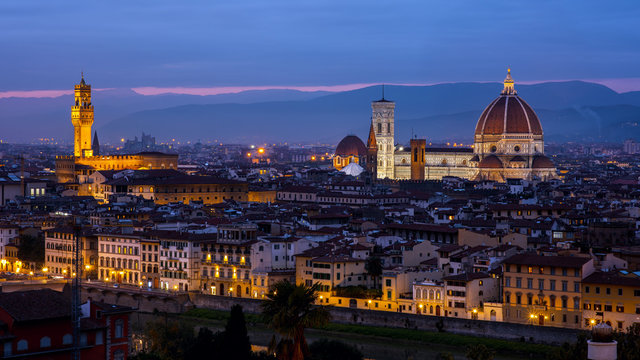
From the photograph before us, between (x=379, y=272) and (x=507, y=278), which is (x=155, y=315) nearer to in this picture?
(x=379, y=272)

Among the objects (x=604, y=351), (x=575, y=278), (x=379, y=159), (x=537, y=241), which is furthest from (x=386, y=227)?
(x=379, y=159)

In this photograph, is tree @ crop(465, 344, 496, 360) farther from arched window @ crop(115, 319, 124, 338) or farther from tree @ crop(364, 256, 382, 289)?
tree @ crop(364, 256, 382, 289)

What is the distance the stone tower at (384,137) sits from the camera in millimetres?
131750

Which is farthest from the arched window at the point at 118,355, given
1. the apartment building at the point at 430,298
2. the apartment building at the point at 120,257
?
the apartment building at the point at 120,257

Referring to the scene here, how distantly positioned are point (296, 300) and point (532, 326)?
10658 millimetres

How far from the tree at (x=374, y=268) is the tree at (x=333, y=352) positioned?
785 cm

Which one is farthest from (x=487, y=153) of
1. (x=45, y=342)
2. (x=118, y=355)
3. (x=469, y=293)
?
(x=45, y=342)

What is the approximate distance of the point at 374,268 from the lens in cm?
4397

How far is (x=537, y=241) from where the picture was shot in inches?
1885

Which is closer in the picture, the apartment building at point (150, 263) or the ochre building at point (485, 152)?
the apartment building at point (150, 263)

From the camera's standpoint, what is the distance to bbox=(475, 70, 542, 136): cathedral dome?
5022 inches

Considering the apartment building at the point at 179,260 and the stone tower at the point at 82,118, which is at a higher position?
the stone tower at the point at 82,118

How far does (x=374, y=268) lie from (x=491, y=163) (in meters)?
79.9

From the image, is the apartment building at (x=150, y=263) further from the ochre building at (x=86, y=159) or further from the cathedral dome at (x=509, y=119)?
the cathedral dome at (x=509, y=119)
